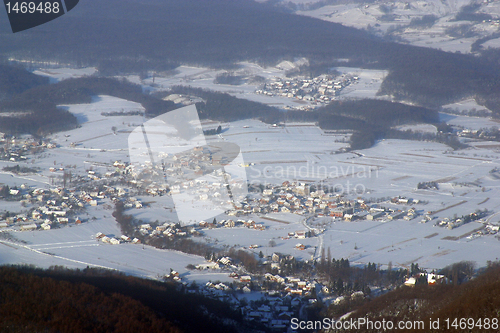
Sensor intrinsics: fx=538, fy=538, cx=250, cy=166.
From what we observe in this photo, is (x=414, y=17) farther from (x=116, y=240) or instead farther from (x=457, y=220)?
(x=116, y=240)

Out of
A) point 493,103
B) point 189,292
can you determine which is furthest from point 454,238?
point 493,103

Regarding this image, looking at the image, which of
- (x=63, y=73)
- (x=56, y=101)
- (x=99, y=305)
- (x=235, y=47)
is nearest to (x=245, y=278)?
(x=99, y=305)

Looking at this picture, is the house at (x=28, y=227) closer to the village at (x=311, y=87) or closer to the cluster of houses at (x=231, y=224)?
the cluster of houses at (x=231, y=224)

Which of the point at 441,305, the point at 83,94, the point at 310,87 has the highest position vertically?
the point at 83,94

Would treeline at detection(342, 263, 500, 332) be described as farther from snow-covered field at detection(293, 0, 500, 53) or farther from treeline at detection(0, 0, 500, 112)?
snow-covered field at detection(293, 0, 500, 53)

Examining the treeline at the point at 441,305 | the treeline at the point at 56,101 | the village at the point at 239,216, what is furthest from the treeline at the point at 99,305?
the treeline at the point at 56,101

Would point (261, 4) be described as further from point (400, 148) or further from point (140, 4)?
point (400, 148)
